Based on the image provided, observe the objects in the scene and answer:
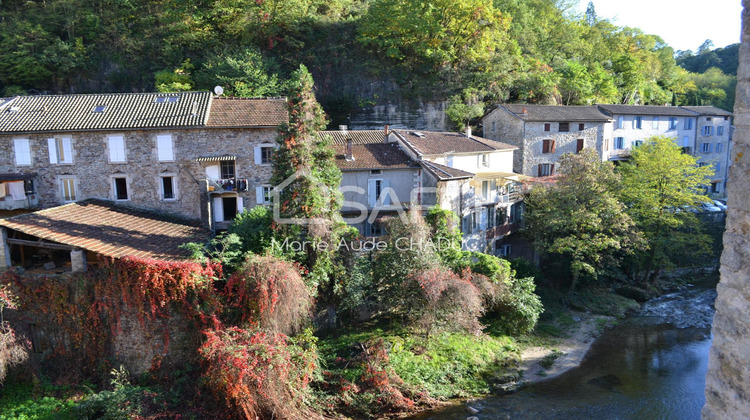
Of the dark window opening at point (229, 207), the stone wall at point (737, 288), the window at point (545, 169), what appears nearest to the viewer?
the stone wall at point (737, 288)

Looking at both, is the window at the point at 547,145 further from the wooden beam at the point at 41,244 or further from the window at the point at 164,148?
the wooden beam at the point at 41,244

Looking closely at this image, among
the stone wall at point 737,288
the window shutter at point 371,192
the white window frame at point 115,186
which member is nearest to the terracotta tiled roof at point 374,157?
the window shutter at point 371,192

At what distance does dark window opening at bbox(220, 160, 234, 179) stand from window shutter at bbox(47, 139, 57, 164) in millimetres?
7800

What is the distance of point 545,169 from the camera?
3744 cm

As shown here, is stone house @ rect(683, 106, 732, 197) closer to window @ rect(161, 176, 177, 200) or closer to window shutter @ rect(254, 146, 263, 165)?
window shutter @ rect(254, 146, 263, 165)

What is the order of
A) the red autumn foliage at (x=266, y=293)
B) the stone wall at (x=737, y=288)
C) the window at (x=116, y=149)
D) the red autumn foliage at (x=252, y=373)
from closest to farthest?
the stone wall at (x=737, y=288) < the red autumn foliage at (x=252, y=373) < the red autumn foliage at (x=266, y=293) < the window at (x=116, y=149)

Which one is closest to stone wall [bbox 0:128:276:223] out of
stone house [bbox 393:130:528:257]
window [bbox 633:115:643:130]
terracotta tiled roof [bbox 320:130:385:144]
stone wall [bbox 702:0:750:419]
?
terracotta tiled roof [bbox 320:130:385:144]

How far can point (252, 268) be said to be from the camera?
680 inches

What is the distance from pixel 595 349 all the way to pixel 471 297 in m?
7.54

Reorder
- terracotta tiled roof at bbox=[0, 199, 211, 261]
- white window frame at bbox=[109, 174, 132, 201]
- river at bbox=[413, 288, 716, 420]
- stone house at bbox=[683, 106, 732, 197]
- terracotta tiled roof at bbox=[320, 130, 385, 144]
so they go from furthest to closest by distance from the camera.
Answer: stone house at bbox=[683, 106, 732, 197] < terracotta tiled roof at bbox=[320, 130, 385, 144] < white window frame at bbox=[109, 174, 132, 201] < terracotta tiled roof at bbox=[0, 199, 211, 261] < river at bbox=[413, 288, 716, 420]

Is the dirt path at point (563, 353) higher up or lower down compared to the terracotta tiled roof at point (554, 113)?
lower down

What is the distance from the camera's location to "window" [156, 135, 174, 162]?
77.5 ft

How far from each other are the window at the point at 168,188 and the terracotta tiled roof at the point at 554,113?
2407cm

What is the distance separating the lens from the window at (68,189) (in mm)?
23828
